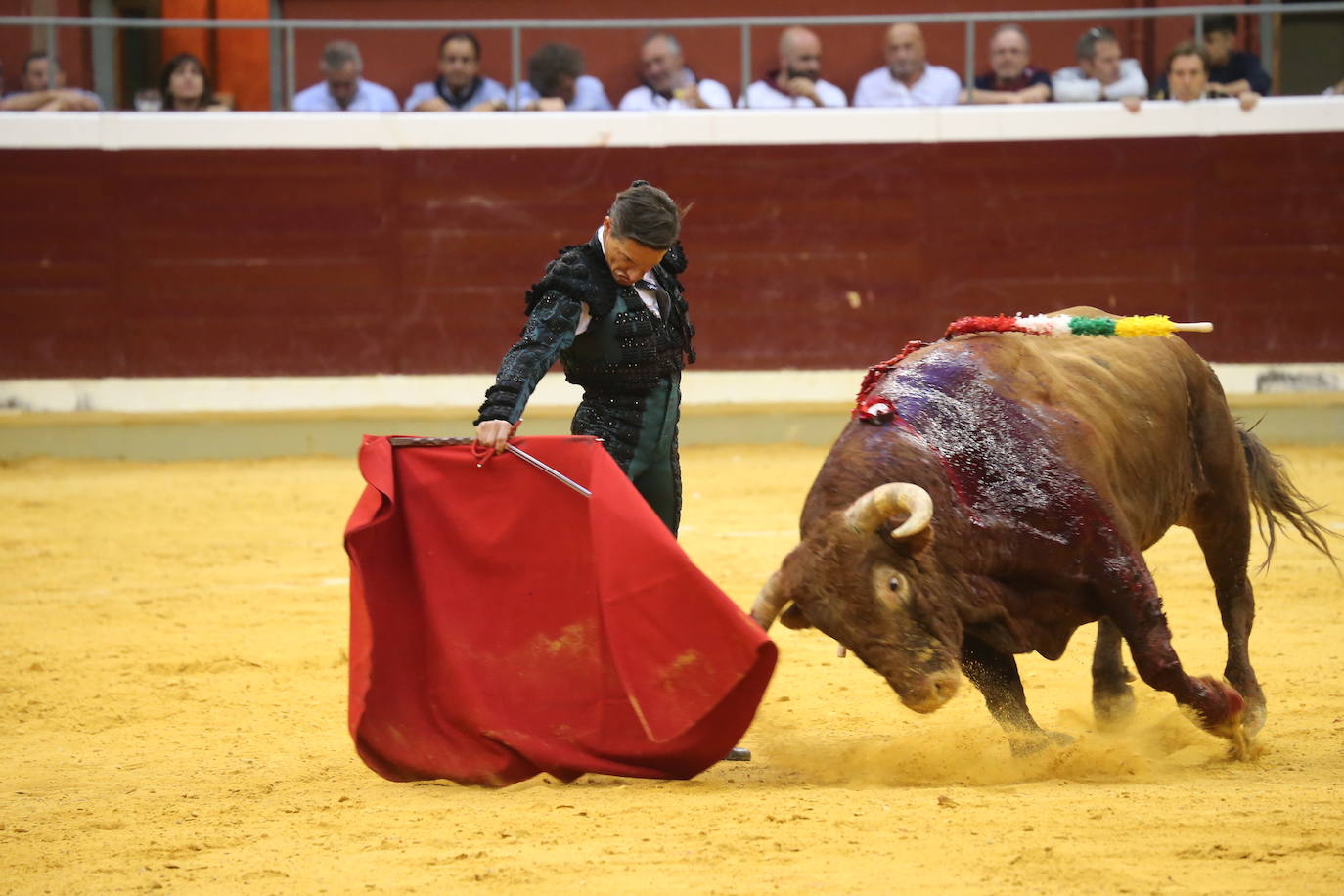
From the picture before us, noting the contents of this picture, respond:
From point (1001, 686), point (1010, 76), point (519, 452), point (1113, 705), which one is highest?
point (1010, 76)

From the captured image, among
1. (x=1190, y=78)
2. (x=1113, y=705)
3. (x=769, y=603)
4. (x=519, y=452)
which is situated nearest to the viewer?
(x=769, y=603)

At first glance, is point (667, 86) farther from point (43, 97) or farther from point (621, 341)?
point (621, 341)

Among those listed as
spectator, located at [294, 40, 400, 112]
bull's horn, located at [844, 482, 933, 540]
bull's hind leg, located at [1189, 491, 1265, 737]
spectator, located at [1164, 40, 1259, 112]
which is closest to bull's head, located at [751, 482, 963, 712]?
bull's horn, located at [844, 482, 933, 540]

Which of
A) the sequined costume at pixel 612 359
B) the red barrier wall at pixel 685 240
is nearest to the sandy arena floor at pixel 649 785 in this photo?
the sequined costume at pixel 612 359

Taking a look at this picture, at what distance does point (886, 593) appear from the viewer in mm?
3010

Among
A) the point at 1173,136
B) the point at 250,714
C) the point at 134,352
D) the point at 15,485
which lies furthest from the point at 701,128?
the point at 250,714

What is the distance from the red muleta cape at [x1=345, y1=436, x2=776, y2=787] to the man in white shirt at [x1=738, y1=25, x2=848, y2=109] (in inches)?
246

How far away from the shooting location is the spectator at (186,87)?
30.1 ft

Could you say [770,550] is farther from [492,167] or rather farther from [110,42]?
[110,42]

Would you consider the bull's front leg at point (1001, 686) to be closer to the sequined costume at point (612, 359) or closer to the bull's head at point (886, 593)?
the bull's head at point (886, 593)

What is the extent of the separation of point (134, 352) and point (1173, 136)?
6.21 m

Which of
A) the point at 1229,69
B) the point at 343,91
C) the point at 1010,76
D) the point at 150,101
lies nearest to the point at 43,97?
the point at 150,101

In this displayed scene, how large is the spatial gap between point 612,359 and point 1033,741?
4.01ft

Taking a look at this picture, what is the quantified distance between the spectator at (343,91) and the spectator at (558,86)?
79 centimetres
